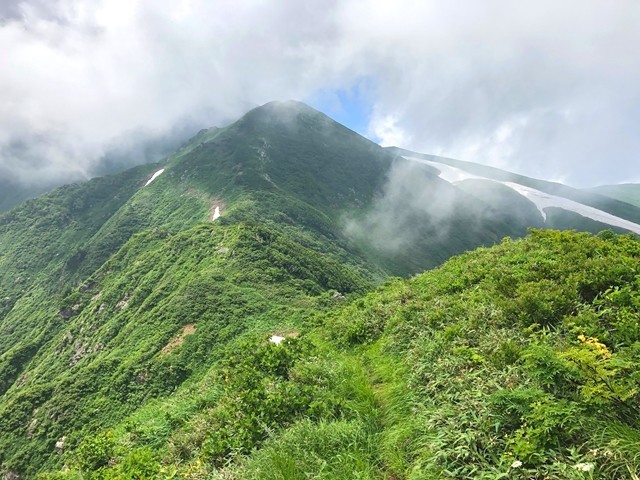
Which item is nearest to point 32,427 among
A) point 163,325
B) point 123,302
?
point 163,325

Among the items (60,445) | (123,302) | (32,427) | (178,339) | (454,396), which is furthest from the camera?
(123,302)

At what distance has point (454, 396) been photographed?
7238 mm

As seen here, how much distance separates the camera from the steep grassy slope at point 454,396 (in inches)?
208

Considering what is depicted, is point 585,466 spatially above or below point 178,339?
above

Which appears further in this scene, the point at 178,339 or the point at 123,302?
the point at 123,302

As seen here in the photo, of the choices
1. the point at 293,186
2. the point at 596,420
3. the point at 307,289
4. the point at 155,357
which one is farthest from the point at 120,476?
the point at 293,186

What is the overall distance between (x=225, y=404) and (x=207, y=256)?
7627 centimetres

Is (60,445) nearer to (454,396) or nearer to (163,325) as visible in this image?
(163,325)

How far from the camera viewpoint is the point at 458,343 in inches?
376

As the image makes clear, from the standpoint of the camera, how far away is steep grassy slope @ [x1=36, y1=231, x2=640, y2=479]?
5289mm

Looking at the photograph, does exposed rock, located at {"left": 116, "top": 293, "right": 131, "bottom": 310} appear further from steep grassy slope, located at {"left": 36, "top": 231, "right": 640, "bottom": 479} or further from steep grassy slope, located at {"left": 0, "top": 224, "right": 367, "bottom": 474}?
steep grassy slope, located at {"left": 36, "top": 231, "right": 640, "bottom": 479}

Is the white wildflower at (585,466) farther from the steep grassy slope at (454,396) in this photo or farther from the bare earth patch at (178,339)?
the bare earth patch at (178,339)

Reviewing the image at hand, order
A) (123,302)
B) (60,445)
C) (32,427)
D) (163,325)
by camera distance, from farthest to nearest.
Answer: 1. (123,302)
2. (163,325)
3. (32,427)
4. (60,445)

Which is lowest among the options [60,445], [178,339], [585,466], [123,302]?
[60,445]
